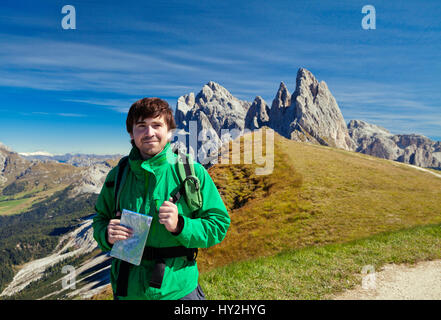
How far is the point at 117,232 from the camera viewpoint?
4051mm

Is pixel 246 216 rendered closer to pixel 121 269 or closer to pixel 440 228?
pixel 440 228

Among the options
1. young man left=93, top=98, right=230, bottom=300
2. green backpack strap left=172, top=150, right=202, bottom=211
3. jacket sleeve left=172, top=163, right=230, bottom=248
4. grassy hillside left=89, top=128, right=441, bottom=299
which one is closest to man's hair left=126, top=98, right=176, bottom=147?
young man left=93, top=98, right=230, bottom=300

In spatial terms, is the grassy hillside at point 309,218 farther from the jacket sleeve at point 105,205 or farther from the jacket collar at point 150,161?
the jacket collar at point 150,161

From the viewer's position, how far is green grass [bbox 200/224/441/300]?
12188 millimetres

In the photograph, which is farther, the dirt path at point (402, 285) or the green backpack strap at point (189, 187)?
the dirt path at point (402, 285)

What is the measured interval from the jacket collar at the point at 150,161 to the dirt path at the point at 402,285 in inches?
451

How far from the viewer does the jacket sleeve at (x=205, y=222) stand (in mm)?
4039

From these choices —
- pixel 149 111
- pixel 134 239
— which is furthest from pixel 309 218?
pixel 149 111

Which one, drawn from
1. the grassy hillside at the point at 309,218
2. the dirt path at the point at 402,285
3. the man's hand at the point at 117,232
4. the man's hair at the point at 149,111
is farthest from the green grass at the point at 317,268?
the man's hair at the point at 149,111

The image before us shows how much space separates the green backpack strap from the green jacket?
0.12 m

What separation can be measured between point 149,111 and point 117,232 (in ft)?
7.00

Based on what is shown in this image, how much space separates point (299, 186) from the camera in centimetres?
2942

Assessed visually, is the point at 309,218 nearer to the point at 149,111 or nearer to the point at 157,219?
the point at 157,219
